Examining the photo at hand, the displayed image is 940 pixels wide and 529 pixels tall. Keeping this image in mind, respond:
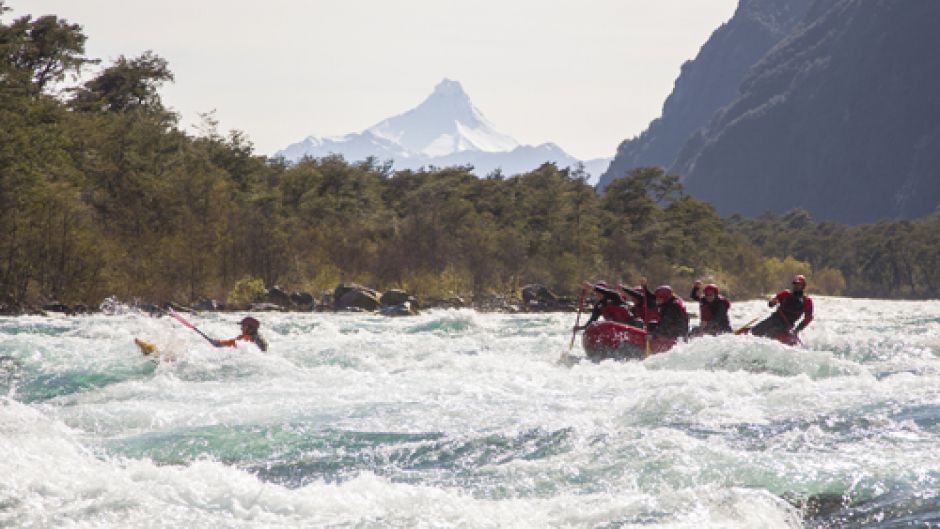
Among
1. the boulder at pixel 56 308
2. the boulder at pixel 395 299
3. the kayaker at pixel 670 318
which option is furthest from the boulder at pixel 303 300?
the kayaker at pixel 670 318

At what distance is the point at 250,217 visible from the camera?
3822 cm

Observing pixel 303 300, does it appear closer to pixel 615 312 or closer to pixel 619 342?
pixel 615 312

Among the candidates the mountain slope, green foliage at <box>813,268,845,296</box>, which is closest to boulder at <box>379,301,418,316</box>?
green foliage at <box>813,268,845,296</box>

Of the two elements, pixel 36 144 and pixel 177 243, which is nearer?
pixel 36 144

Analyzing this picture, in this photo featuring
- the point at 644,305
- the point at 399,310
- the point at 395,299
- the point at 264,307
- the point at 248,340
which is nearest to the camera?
the point at 248,340

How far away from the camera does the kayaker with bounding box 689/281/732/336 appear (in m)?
15.8

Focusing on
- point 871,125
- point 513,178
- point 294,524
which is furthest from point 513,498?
point 871,125

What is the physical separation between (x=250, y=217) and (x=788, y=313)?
87.4 ft

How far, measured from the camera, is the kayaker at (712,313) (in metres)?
15.8

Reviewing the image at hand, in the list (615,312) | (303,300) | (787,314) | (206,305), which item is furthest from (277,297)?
(787,314)

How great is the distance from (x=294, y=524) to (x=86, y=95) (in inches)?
1856

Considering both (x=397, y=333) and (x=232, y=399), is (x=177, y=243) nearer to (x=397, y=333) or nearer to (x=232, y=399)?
(x=397, y=333)

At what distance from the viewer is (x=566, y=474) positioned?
24.0ft

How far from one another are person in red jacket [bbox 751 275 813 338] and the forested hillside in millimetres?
17781
